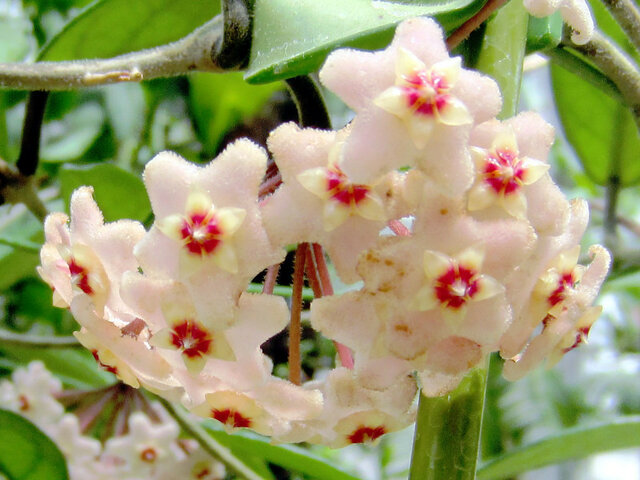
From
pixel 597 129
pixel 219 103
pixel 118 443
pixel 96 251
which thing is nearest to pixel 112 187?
pixel 118 443

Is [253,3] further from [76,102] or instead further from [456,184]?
[76,102]

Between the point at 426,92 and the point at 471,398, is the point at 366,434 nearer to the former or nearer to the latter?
the point at 471,398

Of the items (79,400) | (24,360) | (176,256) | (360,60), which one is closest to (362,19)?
(360,60)

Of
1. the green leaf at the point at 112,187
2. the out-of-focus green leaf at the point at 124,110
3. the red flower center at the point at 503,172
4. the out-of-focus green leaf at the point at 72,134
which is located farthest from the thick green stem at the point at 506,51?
the out-of-focus green leaf at the point at 124,110

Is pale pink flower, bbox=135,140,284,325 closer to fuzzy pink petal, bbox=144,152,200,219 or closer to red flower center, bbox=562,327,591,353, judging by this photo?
fuzzy pink petal, bbox=144,152,200,219

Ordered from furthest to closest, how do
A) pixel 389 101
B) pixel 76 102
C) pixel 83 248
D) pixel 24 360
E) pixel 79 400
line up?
pixel 76 102
pixel 24 360
pixel 79 400
pixel 83 248
pixel 389 101

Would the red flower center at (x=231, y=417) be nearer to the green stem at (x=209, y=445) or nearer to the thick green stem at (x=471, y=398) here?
the thick green stem at (x=471, y=398)

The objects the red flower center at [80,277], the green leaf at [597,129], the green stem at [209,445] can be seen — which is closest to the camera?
the red flower center at [80,277]
